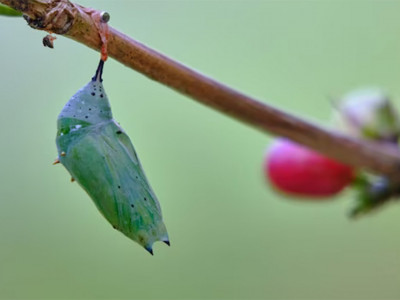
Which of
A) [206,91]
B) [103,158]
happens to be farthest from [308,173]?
[103,158]

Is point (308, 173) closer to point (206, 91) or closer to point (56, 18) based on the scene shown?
point (206, 91)

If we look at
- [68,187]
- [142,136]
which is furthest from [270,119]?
[68,187]

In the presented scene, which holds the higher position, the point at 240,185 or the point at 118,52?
the point at 240,185

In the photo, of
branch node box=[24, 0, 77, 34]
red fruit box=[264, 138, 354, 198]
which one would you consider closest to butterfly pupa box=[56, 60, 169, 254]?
branch node box=[24, 0, 77, 34]

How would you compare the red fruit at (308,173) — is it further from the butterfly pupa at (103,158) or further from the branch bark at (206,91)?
the butterfly pupa at (103,158)

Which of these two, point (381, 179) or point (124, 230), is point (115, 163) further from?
point (381, 179)

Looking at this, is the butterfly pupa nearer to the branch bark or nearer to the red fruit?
the branch bark
